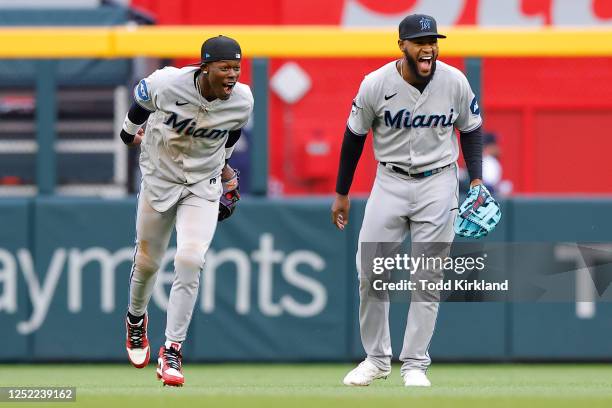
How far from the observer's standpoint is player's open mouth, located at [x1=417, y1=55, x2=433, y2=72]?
298 inches

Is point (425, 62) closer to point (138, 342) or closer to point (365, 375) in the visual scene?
point (365, 375)

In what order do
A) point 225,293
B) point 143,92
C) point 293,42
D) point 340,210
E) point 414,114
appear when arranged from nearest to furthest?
point 414,114
point 143,92
point 340,210
point 225,293
point 293,42

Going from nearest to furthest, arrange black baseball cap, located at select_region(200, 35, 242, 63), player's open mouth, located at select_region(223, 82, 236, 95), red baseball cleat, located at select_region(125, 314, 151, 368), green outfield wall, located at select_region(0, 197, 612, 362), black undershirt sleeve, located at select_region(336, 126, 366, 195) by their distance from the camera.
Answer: black baseball cap, located at select_region(200, 35, 242, 63), player's open mouth, located at select_region(223, 82, 236, 95), black undershirt sleeve, located at select_region(336, 126, 366, 195), red baseball cleat, located at select_region(125, 314, 151, 368), green outfield wall, located at select_region(0, 197, 612, 362)

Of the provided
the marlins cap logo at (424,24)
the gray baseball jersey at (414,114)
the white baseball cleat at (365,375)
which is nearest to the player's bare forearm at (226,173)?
the gray baseball jersey at (414,114)

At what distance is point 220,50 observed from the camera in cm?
748

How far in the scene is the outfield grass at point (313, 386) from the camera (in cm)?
667

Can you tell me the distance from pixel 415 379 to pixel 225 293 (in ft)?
9.97

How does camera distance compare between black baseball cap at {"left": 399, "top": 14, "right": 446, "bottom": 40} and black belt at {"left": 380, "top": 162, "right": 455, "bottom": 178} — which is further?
black belt at {"left": 380, "top": 162, "right": 455, "bottom": 178}

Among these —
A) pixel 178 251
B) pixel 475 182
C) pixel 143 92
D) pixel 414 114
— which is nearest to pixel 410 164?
pixel 414 114

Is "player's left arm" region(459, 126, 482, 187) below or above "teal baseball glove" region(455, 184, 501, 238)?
above

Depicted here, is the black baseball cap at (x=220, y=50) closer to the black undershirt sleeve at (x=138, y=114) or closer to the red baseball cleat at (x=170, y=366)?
the black undershirt sleeve at (x=138, y=114)

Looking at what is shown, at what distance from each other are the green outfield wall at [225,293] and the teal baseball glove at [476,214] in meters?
2.64

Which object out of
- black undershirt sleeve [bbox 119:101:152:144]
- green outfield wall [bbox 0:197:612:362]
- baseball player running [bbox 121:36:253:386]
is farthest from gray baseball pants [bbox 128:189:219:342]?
green outfield wall [bbox 0:197:612:362]

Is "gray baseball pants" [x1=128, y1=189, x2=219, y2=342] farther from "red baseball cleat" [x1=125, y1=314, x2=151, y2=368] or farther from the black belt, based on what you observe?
the black belt
